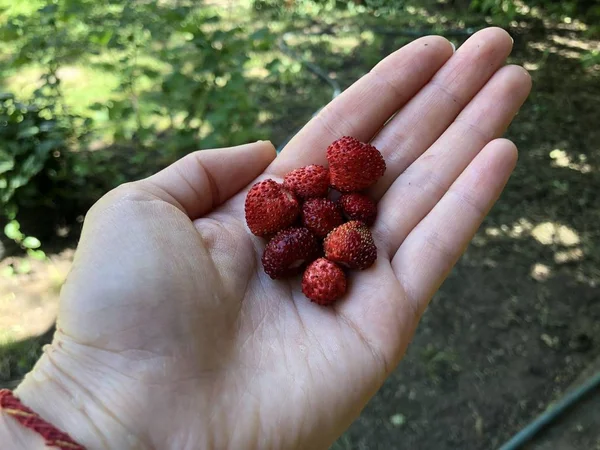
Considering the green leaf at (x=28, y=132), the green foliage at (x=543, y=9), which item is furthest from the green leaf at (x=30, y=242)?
the green foliage at (x=543, y=9)

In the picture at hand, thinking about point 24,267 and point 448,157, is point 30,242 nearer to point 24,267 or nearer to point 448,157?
point 24,267

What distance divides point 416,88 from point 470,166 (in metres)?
0.43

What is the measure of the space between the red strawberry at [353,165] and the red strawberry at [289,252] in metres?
0.19

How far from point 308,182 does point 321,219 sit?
0.12m

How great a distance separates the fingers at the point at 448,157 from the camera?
1.55 m

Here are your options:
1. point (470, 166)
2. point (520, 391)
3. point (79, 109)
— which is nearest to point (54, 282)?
point (79, 109)

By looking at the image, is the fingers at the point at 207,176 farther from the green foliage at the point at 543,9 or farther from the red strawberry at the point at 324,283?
the green foliage at the point at 543,9

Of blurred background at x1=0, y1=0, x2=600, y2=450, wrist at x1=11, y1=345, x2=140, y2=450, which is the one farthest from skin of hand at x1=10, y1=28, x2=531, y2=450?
blurred background at x1=0, y1=0, x2=600, y2=450

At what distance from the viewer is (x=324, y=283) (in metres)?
1.32

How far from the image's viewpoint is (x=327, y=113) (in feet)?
5.74

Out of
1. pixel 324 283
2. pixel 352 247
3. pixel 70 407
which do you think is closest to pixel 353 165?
pixel 352 247

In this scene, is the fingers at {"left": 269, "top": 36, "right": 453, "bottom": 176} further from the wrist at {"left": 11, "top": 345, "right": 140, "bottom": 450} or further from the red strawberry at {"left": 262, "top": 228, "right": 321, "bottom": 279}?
the wrist at {"left": 11, "top": 345, "right": 140, "bottom": 450}

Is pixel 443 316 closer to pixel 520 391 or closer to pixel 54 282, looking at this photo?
pixel 520 391

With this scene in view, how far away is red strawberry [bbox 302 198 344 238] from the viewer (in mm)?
1492
